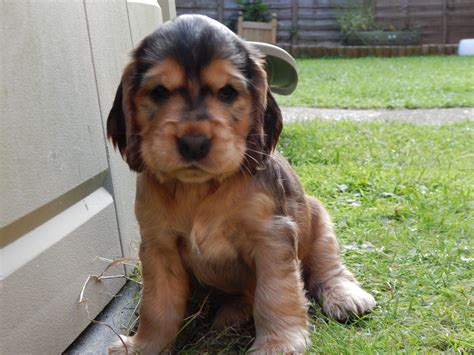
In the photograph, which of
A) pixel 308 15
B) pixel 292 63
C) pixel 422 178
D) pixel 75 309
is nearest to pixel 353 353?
pixel 75 309

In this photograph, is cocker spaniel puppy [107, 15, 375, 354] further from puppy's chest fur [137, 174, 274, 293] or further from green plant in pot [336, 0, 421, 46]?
green plant in pot [336, 0, 421, 46]

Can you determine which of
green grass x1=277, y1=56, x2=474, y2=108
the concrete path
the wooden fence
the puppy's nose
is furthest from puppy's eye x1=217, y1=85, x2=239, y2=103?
the wooden fence

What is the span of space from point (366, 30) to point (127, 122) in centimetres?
2015

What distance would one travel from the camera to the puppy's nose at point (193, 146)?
228 centimetres

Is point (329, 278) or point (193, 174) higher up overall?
point (193, 174)

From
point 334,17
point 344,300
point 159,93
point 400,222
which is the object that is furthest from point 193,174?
point 334,17

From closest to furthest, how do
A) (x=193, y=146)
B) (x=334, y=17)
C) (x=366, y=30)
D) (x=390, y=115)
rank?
1. (x=193, y=146)
2. (x=390, y=115)
3. (x=366, y=30)
4. (x=334, y=17)

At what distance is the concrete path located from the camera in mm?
8688

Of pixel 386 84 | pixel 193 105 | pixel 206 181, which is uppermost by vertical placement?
pixel 193 105

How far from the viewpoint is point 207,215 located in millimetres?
2635

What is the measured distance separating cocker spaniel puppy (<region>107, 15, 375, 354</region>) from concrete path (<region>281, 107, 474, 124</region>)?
5.94 m

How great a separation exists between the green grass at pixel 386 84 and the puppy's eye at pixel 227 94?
7.72 metres

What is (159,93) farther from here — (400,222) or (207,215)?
(400,222)

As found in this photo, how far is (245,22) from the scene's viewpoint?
21031 millimetres
